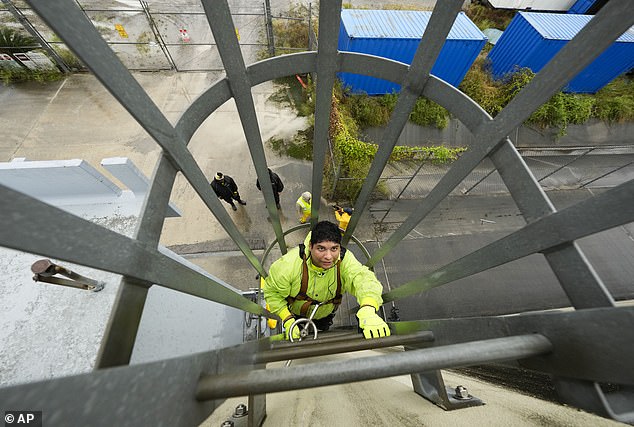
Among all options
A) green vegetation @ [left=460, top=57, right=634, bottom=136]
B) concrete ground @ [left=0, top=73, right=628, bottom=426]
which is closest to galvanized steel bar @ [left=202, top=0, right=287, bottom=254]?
concrete ground @ [left=0, top=73, right=628, bottom=426]

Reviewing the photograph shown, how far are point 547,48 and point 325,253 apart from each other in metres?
12.8

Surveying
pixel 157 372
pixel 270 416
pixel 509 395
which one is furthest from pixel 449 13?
pixel 270 416

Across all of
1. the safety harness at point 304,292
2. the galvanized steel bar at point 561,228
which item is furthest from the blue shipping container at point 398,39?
the galvanized steel bar at point 561,228

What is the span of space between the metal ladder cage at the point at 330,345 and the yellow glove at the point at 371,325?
1.32 feet

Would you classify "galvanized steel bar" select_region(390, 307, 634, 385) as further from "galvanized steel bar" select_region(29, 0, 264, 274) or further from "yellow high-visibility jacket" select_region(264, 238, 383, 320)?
"galvanized steel bar" select_region(29, 0, 264, 274)

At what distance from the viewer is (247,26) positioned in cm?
1402

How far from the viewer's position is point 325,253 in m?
3.27

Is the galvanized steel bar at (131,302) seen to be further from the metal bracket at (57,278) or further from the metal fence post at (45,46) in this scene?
the metal fence post at (45,46)

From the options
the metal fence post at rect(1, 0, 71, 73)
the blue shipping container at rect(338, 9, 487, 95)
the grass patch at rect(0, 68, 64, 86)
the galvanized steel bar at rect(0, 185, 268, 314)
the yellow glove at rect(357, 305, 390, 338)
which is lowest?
the yellow glove at rect(357, 305, 390, 338)

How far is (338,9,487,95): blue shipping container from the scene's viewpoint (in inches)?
381

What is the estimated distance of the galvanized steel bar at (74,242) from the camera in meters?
0.96

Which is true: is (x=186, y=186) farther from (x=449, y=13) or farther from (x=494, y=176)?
(x=494, y=176)

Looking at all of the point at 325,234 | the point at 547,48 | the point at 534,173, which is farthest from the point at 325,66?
the point at 547,48

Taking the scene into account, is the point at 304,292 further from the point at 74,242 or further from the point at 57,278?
the point at 74,242
